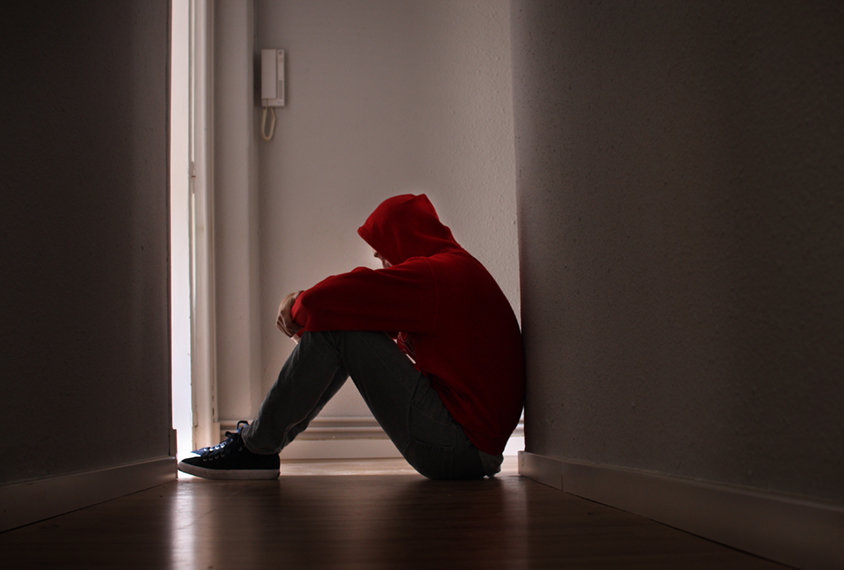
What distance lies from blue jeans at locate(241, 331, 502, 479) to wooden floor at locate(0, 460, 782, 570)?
203 millimetres

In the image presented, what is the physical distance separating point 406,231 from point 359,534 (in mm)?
1108

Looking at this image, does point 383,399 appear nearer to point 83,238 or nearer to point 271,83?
point 83,238

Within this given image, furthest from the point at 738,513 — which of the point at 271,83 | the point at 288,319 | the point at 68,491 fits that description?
the point at 271,83

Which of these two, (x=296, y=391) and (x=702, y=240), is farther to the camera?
(x=296, y=391)

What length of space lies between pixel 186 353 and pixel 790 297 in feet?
7.86

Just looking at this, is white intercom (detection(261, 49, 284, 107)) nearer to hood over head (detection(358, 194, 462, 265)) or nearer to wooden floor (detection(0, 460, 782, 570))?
hood over head (detection(358, 194, 462, 265))

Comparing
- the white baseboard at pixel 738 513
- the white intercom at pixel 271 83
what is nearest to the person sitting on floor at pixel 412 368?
the white baseboard at pixel 738 513

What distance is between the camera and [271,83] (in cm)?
295

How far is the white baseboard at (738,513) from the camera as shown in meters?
→ 0.63

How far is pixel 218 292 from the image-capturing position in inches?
110

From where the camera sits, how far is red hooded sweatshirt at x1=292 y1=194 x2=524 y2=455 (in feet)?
5.27

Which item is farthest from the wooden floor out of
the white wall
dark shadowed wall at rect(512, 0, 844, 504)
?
the white wall

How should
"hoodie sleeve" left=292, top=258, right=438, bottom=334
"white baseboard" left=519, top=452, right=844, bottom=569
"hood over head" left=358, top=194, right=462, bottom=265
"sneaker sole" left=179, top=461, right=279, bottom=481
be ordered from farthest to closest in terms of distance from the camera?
"hood over head" left=358, top=194, right=462, bottom=265 < "sneaker sole" left=179, top=461, right=279, bottom=481 < "hoodie sleeve" left=292, top=258, right=438, bottom=334 < "white baseboard" left=519, top=452, right=844, bottom=569

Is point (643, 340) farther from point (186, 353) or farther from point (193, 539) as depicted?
point (186, 353)
